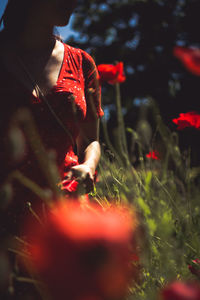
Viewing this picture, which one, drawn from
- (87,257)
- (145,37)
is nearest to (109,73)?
(87,257)

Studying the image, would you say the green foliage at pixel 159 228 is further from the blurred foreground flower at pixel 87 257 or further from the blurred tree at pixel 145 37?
the blurred tree at pixel 145 37

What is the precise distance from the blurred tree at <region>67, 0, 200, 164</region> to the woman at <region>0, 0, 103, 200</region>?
5457 mm

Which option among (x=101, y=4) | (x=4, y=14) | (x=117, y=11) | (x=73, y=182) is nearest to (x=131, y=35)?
(x=117, y=11)

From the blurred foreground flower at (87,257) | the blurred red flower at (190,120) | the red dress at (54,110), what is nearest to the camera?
the blurred foreground flower at (87,257)

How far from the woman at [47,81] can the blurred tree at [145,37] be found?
546 cm

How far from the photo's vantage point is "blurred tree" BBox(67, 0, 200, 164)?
21.6 ft

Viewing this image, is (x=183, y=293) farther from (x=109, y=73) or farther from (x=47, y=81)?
(x=109, y=73)

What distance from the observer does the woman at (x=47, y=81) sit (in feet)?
2.32

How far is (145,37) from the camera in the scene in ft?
22.8

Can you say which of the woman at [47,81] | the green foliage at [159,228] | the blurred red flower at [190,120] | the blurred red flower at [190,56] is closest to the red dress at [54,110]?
the woman at [47,81]

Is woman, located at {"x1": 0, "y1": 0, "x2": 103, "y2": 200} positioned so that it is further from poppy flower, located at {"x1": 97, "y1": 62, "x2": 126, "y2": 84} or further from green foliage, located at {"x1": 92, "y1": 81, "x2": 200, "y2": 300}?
green foliage, located at {"x1": 92, "y1": 81, "x2": 200, "y2": 300}

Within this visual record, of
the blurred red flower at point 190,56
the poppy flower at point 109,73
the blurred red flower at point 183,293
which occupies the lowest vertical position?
the poppy flower at point 109,73

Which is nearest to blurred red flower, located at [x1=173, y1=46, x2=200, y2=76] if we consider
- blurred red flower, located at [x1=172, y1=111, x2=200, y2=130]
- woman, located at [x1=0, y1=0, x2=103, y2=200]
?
woman, located at [x1=0, y1=0, x2=103, y2=200]

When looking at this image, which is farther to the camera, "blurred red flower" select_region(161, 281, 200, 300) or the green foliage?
the green foliage
